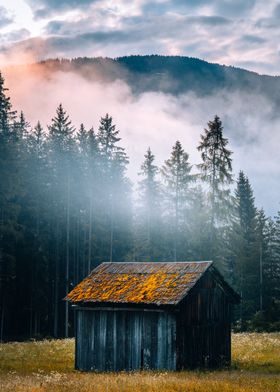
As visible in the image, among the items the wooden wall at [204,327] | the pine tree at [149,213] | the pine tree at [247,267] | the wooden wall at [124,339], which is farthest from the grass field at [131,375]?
Answer: the pine tree at [149,213]

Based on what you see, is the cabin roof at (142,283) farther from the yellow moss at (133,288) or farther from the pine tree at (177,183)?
the pine tree at (177,183)

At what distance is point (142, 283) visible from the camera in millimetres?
27875

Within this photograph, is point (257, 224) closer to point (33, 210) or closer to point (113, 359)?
point (33, 210)

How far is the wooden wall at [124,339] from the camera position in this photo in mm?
25703

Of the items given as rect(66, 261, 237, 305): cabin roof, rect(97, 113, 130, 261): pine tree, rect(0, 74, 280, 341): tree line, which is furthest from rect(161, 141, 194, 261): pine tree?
rect(66, 261, 237, 305): cabin roof

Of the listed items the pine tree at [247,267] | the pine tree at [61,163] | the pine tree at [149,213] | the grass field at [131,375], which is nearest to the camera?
the grass field at [131,375]

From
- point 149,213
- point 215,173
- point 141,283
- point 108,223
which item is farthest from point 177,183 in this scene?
point 141,283

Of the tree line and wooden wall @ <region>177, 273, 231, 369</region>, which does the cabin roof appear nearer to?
wooden wall @ <region>177, 273, 231, 369</region>

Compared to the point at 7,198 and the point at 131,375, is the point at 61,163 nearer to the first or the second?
the point at 7,198

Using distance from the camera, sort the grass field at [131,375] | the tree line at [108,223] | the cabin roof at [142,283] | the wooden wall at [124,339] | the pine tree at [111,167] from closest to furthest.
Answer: the grass field at [131,375] < the wooden wall at [124,339] < the cabin roof at [142,283] < the tree line at [108,223] < the pine tree at [111,167]

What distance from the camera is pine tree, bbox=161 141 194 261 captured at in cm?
5444

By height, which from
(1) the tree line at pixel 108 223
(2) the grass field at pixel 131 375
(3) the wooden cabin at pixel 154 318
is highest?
(1) the tree line at pixel 108 223

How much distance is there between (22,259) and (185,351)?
73.5 ft

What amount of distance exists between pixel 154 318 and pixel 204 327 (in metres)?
3.00
